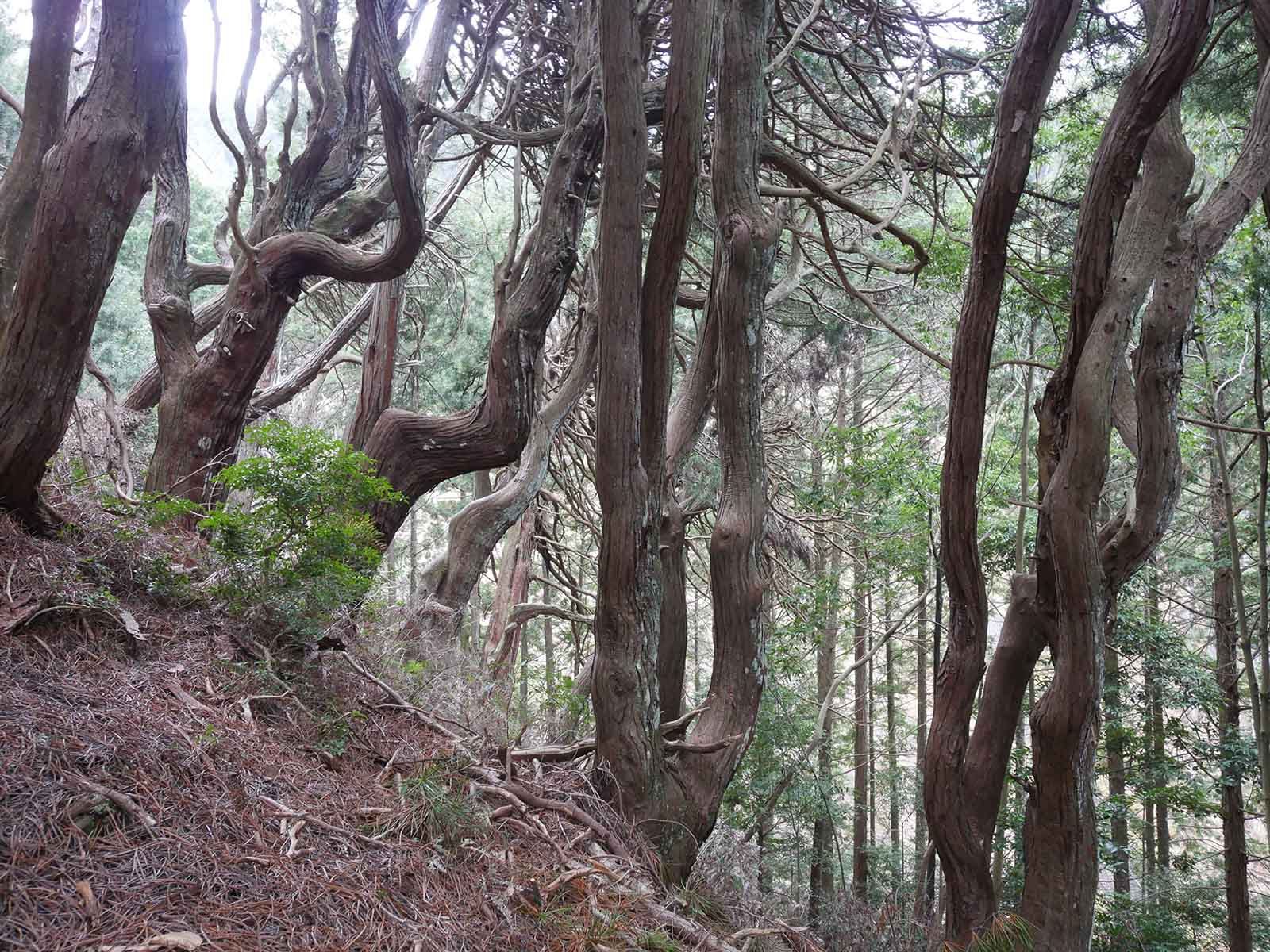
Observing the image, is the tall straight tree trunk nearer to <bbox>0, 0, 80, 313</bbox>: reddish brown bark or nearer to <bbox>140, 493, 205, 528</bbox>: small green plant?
<bbox>140, 493, 205, 528</bbox>: small green plant

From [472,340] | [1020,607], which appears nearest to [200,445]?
[1020,607]

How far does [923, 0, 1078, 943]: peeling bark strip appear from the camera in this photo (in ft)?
12.7

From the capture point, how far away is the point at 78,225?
337 cm

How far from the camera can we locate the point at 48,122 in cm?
387

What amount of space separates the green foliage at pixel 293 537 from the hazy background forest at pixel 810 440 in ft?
0.06

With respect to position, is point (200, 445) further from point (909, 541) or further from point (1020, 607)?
point (909, 541)

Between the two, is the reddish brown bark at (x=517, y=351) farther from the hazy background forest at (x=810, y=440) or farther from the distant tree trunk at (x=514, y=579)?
the distant tree trunk at (x=514, y=579)

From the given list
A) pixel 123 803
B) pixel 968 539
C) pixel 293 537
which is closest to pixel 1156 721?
pixel 968 539

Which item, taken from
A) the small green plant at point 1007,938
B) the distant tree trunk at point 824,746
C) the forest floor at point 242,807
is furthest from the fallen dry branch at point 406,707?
the distant tree trunk at point 824,746

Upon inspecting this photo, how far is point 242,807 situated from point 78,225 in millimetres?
2379

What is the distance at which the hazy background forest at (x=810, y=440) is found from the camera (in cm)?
432

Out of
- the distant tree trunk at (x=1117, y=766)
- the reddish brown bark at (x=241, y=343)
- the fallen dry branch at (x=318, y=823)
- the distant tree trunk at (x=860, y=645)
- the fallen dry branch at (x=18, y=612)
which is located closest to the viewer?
the fallen dry branch at (x=318, y=823)

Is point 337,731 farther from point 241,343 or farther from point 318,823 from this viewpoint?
point 241,343

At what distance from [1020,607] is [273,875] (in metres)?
3.36
